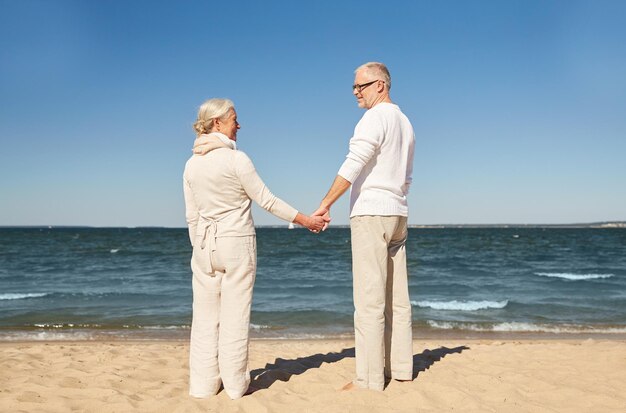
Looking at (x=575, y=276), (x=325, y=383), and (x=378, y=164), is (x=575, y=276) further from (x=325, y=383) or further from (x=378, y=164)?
(x=378, y=164)

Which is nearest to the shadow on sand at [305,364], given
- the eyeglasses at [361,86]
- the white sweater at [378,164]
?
the white sweater at [378,164]

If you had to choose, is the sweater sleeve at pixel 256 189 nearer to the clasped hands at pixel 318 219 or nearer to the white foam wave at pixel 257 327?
the clasped hands at pixel 318 219

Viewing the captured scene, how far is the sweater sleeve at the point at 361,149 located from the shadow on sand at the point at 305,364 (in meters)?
1.82

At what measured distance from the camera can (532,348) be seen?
5.75m

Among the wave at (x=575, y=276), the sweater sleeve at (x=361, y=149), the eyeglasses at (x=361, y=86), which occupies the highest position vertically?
the eyeglasses at (x=361, y=86)

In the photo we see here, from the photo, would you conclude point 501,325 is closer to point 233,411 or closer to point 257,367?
point 257,367

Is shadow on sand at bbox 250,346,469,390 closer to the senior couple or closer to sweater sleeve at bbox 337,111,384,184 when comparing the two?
the senior couple

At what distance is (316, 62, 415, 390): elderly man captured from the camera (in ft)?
11.5

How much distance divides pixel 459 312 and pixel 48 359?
27.2 feet

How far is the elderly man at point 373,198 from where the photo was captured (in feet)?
11.5

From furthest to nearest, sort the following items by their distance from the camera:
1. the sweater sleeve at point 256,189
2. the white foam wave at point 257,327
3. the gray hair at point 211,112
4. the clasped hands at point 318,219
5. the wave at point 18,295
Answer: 1. the wave at point 18,295
2. the white foam wave at point 257,327
3. the clasped hands at point 318,219
4. the gray hair at point 211,112
5. the sweater sleeve at point 256,189

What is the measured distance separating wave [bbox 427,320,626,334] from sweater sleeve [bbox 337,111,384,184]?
6.55 metres

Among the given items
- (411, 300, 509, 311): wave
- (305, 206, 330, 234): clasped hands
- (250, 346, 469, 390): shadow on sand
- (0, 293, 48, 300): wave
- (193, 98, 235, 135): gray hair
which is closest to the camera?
(193, 98, 235, 135): gray hair

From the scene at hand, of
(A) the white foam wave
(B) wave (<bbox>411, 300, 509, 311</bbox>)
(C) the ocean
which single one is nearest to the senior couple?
(C) the ocean
